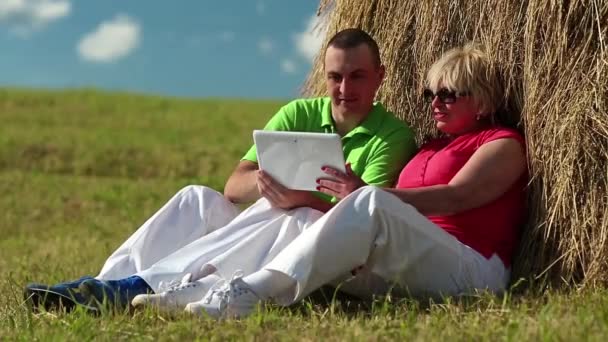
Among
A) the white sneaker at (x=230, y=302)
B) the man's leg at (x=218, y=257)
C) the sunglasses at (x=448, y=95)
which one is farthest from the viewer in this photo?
the sunglasses at (x=448, y=95)

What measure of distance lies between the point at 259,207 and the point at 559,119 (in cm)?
150

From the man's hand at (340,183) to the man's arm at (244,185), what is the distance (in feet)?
2.26

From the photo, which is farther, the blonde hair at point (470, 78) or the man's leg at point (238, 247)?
the blonde hair at point (470, 78)

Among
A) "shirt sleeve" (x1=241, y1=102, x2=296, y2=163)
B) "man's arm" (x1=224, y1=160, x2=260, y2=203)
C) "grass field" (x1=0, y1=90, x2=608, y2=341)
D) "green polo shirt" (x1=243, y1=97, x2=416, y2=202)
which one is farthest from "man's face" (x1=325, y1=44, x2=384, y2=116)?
"grass field" (x1=0, y1=90, x2=608, y2=341)

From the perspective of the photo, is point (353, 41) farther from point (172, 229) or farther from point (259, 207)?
point (172, 229)

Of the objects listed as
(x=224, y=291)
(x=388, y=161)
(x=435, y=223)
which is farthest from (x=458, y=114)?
(x=224, y=291)

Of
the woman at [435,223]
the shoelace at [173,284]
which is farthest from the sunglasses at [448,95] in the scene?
the shoelace at [173,284]

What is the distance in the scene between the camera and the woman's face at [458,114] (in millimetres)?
5590

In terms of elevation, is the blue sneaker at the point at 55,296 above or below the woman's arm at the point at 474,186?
below

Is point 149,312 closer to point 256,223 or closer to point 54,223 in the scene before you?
point 256,223

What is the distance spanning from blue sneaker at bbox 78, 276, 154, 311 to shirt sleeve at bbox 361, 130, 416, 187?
125cm

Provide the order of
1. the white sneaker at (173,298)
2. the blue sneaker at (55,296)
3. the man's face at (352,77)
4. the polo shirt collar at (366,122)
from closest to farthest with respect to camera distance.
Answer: the white sneaker at (173,298), the blue sneaker at (55,296), the man's face at (352,77), the polo shirt collar at (366,122)

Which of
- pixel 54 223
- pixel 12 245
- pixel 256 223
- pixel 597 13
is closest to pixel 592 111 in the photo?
pixel 597 13

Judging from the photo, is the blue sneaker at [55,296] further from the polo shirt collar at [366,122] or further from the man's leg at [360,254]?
the polo shirt collar at [366,122]
